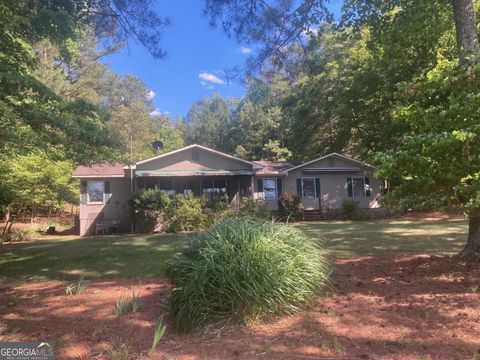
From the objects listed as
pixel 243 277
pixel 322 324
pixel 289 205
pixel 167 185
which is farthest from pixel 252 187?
pixel 322 324

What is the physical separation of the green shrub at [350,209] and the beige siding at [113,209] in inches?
450

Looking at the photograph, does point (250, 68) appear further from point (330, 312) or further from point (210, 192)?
point (210, 192)

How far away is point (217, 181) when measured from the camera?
23.7m

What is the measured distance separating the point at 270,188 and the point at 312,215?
2.85m

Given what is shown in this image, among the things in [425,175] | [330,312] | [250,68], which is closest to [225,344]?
[330,312]

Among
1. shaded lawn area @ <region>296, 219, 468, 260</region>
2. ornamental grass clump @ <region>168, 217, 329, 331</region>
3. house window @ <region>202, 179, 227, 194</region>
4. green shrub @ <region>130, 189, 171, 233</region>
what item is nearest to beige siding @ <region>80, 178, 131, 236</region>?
green shrub @ <region>130, 189, 171, 233</region>

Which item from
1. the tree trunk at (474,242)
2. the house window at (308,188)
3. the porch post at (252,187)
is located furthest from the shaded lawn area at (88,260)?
the house window at (308,188)

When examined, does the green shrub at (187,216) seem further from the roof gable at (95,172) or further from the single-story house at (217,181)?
the roof gable at (95,172)

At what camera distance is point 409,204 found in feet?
21.2

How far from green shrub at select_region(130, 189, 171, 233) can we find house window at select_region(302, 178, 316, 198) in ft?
28.7

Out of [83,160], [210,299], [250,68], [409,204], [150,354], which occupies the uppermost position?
[250,68]

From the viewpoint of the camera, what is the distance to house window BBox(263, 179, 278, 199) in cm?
2480

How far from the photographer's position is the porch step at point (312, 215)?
77.7 feet

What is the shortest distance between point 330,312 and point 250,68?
6.07 metres
